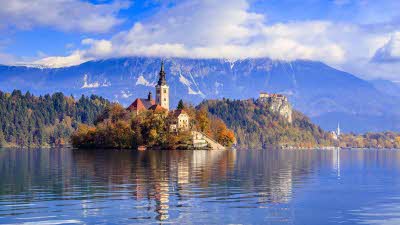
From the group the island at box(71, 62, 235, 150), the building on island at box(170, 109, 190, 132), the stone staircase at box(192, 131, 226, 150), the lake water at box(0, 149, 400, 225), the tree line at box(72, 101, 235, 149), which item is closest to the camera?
the lake water at box(0, 149, 400, 225)

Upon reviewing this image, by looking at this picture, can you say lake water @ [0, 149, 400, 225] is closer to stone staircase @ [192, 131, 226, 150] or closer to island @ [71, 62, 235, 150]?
island @ [71, 62, 235, 150]

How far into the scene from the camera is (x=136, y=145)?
609 ft

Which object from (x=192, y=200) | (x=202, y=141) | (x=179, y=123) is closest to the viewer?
(x=192, y=200)

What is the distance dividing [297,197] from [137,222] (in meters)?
16.2

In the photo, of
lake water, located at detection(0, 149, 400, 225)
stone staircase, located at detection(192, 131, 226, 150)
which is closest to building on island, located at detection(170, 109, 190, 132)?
stone staircase, located at detection(192, 131, 226, 150)

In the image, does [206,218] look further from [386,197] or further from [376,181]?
[376,181]

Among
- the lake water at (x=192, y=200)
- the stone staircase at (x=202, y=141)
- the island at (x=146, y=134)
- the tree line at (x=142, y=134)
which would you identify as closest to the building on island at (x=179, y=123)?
the island at (x=146, y=134)

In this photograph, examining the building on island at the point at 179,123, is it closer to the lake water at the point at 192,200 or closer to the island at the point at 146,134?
the island at the point at 146,134

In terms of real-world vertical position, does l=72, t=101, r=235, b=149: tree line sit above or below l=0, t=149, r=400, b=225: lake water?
above

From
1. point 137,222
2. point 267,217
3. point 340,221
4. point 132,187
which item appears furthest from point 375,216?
point 132,187

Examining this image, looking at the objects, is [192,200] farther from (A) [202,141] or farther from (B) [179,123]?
(A) [202,141]

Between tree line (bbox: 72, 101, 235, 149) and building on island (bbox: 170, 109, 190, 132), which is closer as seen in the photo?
tree line (bbox: 72, 101, 235, 149)

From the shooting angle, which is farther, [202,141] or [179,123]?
[202,141]

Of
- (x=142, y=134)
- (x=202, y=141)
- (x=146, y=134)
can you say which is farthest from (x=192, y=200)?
(x=202, y=141)
